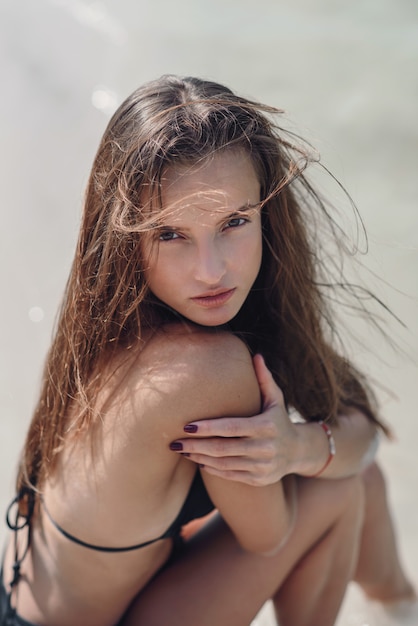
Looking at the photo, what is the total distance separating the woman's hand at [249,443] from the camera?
6.30 feet

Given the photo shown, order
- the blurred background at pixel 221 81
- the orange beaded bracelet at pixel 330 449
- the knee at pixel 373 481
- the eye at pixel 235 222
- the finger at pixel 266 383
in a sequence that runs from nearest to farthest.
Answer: the eye at pixel 235 222
the finger at pixel 266 383
the orange beaded bracelet at pixel 330 449
the knee at pixel 373 481
the blurred background at pixel 221 81

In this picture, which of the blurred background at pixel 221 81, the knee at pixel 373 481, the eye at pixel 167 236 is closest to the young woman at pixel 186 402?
the eye at pixel 167 236

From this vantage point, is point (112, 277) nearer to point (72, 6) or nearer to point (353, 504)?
point (353, 504)

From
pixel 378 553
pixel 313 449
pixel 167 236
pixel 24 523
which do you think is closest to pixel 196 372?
pixel 167 236

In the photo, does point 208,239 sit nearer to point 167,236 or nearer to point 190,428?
point 167,236

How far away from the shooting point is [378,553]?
273 centimetres

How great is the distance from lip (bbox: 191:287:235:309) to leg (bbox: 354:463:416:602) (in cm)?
91

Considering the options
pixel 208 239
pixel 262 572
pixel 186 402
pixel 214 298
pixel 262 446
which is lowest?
pixel 262 572

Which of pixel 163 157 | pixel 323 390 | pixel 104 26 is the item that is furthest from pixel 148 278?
pixel 104 26

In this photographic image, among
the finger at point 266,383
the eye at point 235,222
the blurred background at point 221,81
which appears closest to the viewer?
the eye at point 235,222

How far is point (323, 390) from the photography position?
243cm

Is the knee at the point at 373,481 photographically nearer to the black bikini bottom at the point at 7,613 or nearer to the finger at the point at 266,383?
the finger at the point at 266,383

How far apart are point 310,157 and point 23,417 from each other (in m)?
1.83

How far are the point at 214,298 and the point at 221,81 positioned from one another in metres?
2.79
